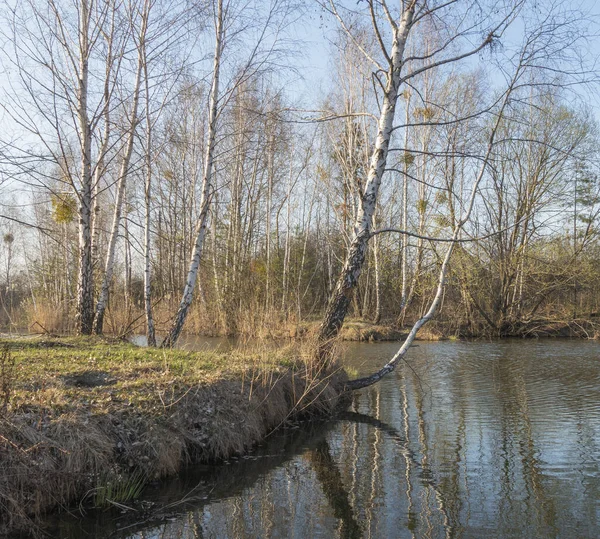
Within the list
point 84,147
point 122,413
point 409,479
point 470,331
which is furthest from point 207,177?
point 470,331

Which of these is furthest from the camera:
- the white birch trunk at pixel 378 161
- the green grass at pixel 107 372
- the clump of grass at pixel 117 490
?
the white birch trunk at pixel 378 161

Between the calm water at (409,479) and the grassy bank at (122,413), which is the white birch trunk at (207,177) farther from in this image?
the calm water at (409,479)

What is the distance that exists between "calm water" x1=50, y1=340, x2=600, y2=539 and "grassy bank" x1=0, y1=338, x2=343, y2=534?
27cm

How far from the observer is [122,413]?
18.0 ft

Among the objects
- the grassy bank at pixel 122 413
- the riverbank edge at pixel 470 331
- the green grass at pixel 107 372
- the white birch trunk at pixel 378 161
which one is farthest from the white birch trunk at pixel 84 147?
the riverbank edge at pixel 470 331

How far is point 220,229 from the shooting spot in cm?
2577

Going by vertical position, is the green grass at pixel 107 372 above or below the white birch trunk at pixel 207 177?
below

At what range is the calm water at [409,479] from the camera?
14.6 feet

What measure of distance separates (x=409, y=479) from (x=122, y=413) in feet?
10.2

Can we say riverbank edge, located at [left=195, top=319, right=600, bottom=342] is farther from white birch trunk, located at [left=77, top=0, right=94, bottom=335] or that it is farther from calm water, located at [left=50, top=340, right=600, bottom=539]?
calm water, located at [left=50, top=340, right=600, bottom=539]

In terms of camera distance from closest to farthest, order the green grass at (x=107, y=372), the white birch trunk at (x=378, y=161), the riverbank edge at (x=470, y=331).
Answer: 1. the green grass at (x=107, y=372)
2. the white birch trunk at (x=378, y=161)
3. the riverbank edge at (x=470, y=331)

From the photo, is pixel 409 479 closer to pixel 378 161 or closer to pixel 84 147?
pixel 378 161

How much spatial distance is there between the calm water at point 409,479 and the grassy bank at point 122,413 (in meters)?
0.27

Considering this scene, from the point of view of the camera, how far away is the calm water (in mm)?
4461
